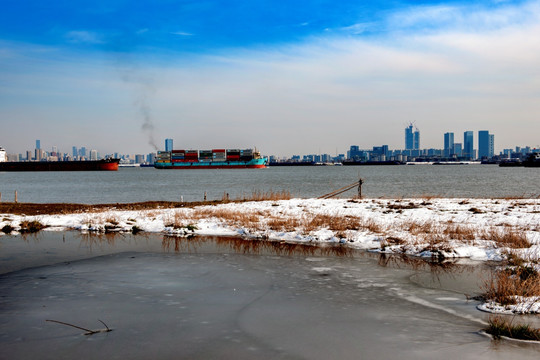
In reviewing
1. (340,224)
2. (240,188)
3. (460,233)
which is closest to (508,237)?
(460,233)

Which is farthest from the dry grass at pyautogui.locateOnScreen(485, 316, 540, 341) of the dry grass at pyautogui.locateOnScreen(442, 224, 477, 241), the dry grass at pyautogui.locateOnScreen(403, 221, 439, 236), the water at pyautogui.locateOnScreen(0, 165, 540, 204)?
the water at pyautogui.locateOnScreen(0, 165, 540, 204)

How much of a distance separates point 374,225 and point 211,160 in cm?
17444

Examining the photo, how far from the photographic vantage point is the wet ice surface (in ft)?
19.4

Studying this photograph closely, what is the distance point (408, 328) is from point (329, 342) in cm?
147

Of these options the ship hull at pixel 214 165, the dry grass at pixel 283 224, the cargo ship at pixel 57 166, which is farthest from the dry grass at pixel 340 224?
the ship hull at pixel 214 165

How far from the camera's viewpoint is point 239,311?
768cm

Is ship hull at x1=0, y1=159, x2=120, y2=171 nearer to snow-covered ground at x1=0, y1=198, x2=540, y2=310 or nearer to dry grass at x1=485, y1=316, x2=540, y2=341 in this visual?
snow-covered ground at x1=0, y1=198, x2=540, y2=310

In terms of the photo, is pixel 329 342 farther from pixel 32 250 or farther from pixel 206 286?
pixel 32 250

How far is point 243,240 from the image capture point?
52.5ft

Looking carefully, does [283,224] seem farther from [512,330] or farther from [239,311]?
[512,330]

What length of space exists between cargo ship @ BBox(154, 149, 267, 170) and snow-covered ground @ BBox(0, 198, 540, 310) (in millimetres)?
164814

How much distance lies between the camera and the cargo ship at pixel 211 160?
189m

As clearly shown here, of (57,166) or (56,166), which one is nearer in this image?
(56,166)

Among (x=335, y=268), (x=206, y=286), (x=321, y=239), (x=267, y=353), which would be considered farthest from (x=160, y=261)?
(x=267, y=353)
